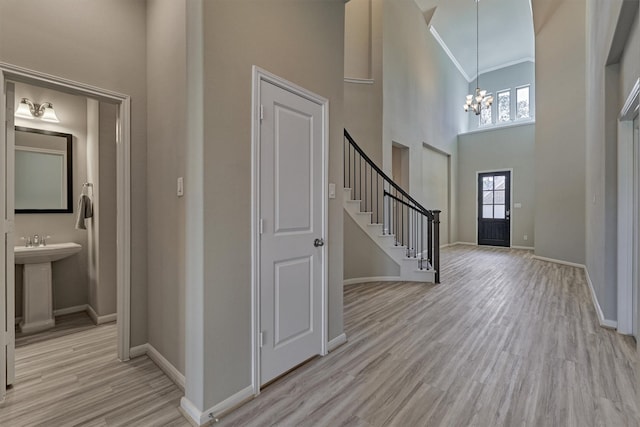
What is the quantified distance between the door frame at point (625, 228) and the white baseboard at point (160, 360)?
12.7 ft

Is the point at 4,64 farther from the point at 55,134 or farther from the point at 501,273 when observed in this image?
the point at 501,273

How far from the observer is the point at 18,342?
272cm

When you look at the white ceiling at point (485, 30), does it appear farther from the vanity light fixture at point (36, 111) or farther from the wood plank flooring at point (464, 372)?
the vanity light fixture at point (36, 111)

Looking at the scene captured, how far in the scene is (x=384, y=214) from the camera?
17.1ft

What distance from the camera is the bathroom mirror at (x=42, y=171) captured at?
10.6 feet

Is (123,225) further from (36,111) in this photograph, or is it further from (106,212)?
(36,111)

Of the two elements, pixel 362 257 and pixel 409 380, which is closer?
pixel 409 380

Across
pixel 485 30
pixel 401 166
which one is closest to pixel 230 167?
pixel 401 166

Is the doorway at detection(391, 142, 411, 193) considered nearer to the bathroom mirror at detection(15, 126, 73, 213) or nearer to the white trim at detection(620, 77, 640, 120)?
the white trim at detection(620, 77, 640, 120)

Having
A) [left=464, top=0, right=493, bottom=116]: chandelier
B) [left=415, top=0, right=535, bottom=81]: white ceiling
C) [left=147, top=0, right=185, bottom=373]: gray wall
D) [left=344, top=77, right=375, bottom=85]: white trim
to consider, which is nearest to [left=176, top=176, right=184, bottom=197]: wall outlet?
[left=147, top=0, right=185, bottom=373]: gray wall

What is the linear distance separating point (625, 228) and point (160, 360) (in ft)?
14.1

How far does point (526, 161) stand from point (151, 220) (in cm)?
934

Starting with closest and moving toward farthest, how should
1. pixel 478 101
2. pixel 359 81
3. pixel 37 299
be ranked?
pixel 37 299, pixel 359 81, pixel 478 101

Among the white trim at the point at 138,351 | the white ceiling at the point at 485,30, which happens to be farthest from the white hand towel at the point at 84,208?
the white ceiling at the point at 485,30
